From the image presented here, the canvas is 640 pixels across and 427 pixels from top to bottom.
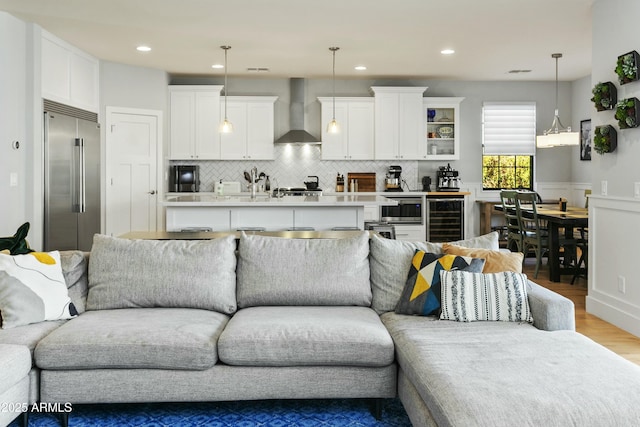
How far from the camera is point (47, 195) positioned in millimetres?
Result: 5957

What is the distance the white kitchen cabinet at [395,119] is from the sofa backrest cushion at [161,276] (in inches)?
221

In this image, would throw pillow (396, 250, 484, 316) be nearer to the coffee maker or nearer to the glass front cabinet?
the coffee maker

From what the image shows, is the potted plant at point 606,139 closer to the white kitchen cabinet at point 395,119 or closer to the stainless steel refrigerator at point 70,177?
the white kitchen cabinet at point 395,119

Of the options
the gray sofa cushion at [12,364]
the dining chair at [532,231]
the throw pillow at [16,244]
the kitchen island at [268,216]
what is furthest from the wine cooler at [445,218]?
the gray sofa cushion at [12,364]

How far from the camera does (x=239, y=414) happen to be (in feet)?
9.31

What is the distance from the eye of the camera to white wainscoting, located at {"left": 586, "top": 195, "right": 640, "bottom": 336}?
172 inches

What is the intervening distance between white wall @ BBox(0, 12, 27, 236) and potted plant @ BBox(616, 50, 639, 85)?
520 cm

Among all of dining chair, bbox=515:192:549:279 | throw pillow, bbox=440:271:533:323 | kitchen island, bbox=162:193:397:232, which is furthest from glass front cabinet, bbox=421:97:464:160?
throw pillow, bbox=440:271:533:323

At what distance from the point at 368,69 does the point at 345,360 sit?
19.7ft

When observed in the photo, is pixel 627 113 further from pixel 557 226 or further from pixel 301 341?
pixel 301 341

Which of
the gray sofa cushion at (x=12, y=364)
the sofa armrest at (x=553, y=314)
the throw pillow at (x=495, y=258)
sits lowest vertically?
the gray sofa cushion at (x=12, y=364)

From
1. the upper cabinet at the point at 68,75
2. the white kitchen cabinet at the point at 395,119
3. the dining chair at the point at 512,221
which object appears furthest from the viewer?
the white kitchen cabinet at the point at 395,119

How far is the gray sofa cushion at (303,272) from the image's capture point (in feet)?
10.7

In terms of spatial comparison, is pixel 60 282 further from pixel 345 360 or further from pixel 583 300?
pixel 583 300
